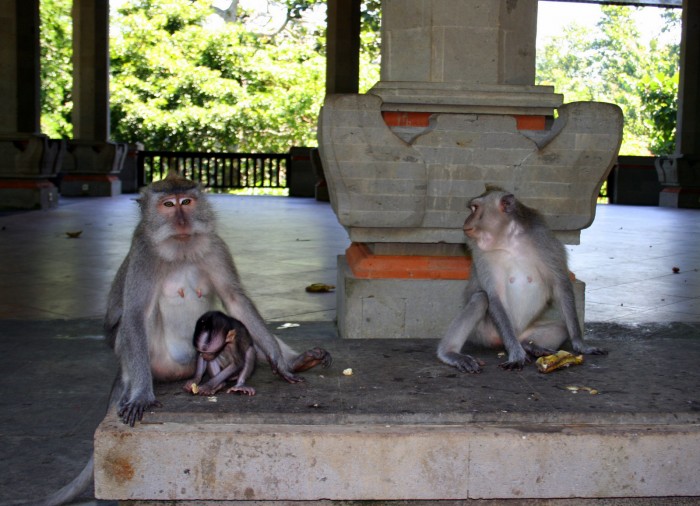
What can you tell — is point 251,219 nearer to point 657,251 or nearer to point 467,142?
point 657,251

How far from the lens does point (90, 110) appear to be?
67.6 feet

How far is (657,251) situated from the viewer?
11.0 meters

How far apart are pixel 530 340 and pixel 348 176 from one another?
4.75 ft

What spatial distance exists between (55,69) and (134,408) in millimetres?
30073

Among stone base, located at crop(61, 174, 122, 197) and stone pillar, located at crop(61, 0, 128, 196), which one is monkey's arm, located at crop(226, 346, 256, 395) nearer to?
stone pillar, located at crop(61, 0, 128, 196)

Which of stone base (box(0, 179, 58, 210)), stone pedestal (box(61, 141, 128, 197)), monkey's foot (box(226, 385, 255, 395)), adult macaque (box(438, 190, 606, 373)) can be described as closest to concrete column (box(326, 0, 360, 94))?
stone pedestal (box(61, 141, 128, 197))

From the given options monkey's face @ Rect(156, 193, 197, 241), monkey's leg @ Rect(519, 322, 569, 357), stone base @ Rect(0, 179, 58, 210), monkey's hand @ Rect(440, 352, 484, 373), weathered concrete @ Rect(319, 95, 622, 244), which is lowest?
monkey's hand @ Rect(440, 352, 484, 373)

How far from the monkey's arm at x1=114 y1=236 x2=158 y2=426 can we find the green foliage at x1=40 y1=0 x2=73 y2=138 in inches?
1146

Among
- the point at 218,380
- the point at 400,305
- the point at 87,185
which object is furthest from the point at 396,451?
the point at 87,185

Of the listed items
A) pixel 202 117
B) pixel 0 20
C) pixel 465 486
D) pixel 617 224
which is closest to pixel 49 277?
pixel 465 486

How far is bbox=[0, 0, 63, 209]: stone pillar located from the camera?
1563 cm

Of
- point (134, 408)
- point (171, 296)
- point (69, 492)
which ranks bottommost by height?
point (69, 492)

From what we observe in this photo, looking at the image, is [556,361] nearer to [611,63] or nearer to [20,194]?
[20,194]

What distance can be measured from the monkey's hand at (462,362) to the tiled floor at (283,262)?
1260mm
